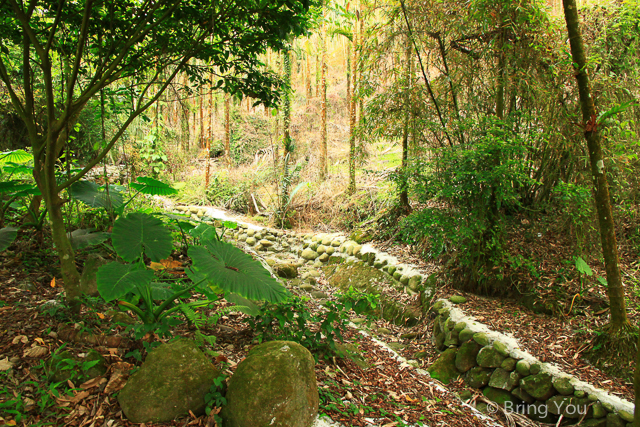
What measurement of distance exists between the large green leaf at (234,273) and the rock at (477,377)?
6.63ft

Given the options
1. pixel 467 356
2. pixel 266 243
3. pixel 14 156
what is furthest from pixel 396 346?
pixel 14 156

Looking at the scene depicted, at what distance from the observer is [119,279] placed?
1564 mm

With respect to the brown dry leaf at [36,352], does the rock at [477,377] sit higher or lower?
lower

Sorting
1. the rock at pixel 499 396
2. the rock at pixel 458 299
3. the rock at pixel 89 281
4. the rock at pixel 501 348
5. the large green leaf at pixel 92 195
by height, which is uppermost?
the large green leaf at pixel 92 195

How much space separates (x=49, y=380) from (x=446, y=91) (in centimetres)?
404

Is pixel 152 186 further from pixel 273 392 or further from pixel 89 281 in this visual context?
pixel 273 392

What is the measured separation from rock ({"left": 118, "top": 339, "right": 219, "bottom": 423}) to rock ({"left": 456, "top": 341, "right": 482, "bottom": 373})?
214cm

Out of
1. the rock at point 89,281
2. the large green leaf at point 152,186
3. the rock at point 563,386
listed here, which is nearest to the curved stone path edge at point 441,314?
the rock at point 563,386

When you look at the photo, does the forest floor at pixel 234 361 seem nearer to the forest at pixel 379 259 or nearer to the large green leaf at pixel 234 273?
the forest at pixel 379 259

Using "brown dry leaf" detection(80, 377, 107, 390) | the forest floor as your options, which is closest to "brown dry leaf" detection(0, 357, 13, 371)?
the forest floor

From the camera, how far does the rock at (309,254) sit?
232 inches

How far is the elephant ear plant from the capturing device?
1.56 metres

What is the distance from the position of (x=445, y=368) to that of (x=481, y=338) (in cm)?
42

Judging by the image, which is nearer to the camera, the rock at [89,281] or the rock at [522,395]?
the rock at [89,281]
